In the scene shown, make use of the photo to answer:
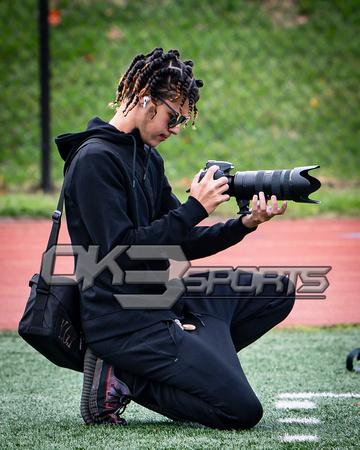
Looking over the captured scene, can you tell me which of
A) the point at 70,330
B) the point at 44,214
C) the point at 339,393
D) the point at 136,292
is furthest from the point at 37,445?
the point at 44,214

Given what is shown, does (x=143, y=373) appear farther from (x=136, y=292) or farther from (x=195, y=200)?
(x=195, y=200)

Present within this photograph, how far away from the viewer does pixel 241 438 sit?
2.48m

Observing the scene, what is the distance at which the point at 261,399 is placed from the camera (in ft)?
10.3

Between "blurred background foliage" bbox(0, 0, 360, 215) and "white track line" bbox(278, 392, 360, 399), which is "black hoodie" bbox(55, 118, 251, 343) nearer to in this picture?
"white track line" bbox(278, 392, 360, 399)

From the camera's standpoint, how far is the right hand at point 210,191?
255 cm

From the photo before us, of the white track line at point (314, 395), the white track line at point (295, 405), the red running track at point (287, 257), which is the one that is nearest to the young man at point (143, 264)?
the white track line at point (295, 405)

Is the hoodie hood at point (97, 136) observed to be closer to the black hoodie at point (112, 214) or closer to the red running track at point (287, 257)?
the black hoodie at point (112, 214)

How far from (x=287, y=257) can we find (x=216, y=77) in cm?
569

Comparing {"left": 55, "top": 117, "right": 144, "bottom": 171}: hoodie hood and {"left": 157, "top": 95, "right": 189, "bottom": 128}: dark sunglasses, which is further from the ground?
{"left": 157, "top": 95, "right": 189, "bottom": 128}: dark sunglasses

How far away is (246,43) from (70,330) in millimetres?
10123

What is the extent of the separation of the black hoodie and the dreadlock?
149 mm

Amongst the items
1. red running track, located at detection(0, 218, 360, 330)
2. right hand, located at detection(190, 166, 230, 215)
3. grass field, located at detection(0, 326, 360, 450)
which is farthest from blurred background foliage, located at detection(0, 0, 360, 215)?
right hand, located at detection(190, 166, 230, 215)

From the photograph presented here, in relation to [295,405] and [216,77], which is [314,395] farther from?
[216,77]

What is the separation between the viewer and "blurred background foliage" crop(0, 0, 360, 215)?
11.2 meters
